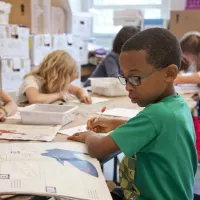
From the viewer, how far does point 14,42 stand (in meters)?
3.12

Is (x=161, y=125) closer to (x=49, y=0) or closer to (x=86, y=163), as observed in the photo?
(x=86, y=163)

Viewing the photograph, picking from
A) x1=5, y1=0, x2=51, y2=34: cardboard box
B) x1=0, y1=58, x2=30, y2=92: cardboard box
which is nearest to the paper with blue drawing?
x1=0, y1=58, x2=30, y2=92: cardboard box

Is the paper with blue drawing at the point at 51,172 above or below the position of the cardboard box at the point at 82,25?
below

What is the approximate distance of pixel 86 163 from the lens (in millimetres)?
922

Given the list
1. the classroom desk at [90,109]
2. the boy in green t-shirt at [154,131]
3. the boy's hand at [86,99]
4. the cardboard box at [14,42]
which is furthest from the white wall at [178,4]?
the boy in green t-shirt at [154,131]

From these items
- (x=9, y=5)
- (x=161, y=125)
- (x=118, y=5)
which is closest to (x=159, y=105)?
(x=161, y=125)

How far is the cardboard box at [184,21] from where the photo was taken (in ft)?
13.2

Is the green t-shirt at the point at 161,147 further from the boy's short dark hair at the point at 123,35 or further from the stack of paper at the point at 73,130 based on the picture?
the boy's short dark hair at the point at 123,35

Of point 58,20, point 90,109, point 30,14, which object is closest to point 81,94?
point 90,109

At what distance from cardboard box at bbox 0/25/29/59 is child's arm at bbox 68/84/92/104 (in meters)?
1.10

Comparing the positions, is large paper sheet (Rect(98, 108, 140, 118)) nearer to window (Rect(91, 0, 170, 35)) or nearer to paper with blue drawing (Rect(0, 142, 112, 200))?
paper with blue drawing (Rect(0, 142, 112, 200))

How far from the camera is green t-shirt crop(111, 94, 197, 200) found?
2.94 feet

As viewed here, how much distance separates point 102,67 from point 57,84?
971 millimetres

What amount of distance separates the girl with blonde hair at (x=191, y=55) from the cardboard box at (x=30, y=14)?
1608 mm
